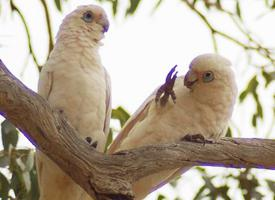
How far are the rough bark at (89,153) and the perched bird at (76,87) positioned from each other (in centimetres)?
46

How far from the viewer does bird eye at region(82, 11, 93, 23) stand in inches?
136

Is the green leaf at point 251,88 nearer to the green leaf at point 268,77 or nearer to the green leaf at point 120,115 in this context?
the green leaf at point 268,77

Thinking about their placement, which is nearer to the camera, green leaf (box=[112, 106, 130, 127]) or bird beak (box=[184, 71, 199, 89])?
bird beak (box=[184, 71, 199, 89])

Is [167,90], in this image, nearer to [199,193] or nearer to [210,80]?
[210,80]

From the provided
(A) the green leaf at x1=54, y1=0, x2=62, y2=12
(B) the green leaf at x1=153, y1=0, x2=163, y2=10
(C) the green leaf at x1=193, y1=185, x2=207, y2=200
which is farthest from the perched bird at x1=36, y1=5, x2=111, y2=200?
(B) the green leaf at x1=153, y1=0, x2=163, y2=10

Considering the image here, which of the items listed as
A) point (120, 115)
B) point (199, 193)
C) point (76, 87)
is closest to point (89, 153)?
point (76, 87)

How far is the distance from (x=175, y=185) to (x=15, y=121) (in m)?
1.90

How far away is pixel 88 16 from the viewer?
11.4 feet

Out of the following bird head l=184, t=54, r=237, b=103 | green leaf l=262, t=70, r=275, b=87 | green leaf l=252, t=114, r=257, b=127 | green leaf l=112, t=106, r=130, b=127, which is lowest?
green leaf l=252, t=114, r=257, b=127

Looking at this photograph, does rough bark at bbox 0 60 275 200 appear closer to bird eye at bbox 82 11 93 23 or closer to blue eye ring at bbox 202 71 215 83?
blue eye ring at bbox 202 71 215 83

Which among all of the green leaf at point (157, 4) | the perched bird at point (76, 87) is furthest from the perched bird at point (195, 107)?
the green leaf at point (157, 4)

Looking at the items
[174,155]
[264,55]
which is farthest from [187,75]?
[264,55]

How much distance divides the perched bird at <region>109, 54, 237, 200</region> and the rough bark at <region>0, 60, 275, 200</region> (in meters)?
0.41

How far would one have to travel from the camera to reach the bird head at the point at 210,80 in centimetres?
339
